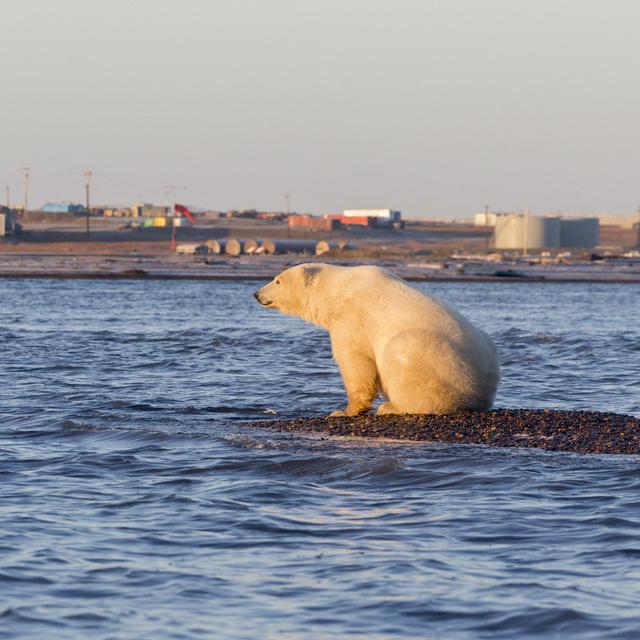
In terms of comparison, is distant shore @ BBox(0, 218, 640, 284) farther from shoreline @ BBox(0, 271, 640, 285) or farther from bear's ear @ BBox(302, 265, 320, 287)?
bear's ear @ BBox(302, 265, 320, 287)

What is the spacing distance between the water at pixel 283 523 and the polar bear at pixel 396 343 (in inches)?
47.9

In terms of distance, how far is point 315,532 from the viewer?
1053cm

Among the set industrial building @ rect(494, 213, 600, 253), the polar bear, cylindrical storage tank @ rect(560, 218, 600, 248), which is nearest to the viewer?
the polar bear

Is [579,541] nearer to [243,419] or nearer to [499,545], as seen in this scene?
[499,545]

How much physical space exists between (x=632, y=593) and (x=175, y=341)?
2162 cm

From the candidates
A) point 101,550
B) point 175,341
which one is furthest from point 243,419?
point 175,341

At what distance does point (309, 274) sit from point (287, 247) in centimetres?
10764

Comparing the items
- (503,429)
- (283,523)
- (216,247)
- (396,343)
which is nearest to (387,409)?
(396,343)

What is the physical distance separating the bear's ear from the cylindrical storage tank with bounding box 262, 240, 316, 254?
103927 mm

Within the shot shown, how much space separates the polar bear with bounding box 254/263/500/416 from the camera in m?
15.0

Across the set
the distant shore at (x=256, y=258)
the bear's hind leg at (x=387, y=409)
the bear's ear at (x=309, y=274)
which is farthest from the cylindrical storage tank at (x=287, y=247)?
the bear's hind leg at (x=387, y=409)

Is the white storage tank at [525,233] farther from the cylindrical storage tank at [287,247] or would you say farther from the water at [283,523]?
the water at [283,523]

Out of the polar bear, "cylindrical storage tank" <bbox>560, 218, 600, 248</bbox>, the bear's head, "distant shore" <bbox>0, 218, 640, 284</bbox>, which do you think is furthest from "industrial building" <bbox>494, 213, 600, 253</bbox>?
the polar bear

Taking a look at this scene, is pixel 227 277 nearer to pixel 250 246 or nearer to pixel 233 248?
pixel 233 248
